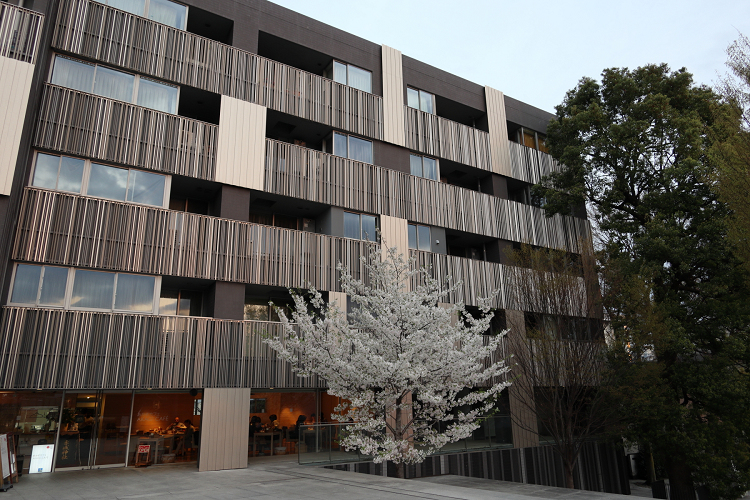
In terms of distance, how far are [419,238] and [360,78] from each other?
764 cm

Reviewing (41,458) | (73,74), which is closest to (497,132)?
(73,74)

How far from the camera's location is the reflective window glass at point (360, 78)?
21.9 metres

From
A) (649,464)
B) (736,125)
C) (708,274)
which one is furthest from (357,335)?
(649,464)

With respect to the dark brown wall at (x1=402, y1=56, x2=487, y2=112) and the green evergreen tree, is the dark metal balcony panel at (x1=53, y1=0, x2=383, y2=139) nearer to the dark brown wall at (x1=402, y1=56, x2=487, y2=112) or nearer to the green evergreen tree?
the dark brown wall at (x1=402, y1=56, x2=487, y2=112)

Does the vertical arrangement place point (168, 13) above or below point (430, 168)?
above

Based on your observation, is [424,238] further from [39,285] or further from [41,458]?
[41,458]

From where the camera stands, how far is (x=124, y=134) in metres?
16.0

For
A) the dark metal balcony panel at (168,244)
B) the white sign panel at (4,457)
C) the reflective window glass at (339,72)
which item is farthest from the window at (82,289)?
the reflective window glass at (339,72)

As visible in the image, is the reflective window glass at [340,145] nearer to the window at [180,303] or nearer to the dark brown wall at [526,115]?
the window at [180,303]

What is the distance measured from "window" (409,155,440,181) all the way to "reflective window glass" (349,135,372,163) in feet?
7.37

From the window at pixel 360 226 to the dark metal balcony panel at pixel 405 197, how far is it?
385 mm

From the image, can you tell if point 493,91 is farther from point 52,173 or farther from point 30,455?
point 30,455

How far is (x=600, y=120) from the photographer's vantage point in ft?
74.8

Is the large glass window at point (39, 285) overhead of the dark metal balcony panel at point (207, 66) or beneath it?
beneath
